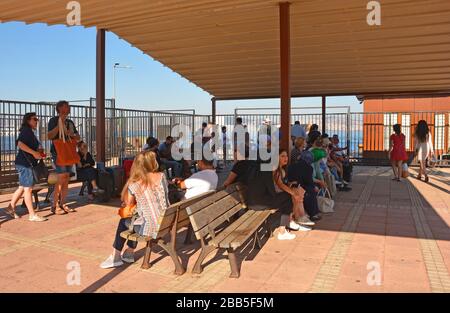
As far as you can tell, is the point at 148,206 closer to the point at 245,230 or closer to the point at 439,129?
the point at 245,230

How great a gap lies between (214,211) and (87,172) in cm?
465

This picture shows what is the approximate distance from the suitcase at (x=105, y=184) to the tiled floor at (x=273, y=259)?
3.40ft

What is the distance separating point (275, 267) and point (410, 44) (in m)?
7.62

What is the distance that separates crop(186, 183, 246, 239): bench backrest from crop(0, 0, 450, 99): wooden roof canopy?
3.45 metres

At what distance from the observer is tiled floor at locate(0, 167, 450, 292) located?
377 cm

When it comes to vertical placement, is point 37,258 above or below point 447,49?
below

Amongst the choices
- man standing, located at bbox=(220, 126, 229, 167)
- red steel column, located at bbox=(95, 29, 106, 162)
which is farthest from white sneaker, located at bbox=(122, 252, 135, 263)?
man standing, located at bbox=(220, 126, 229, 167)

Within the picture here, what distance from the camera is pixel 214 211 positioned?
4438 mm

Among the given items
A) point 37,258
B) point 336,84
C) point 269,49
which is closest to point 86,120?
point 269,49

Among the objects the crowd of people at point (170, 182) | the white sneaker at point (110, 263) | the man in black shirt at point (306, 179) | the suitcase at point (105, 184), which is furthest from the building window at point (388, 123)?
the white sneaker at point (110, 263)
